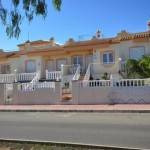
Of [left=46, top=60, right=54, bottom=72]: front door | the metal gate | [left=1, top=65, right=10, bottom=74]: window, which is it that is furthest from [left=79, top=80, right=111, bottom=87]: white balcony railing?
[left=1, top=65, right=10, bottom=74]: window

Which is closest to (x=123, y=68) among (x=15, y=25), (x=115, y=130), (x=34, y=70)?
(x=34, y=70)

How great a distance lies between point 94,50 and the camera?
3044 centimetres

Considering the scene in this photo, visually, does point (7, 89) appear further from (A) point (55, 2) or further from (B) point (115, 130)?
(A) point (55, 2)

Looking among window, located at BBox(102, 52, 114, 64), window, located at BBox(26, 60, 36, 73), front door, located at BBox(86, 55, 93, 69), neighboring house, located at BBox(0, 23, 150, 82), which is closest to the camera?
neighboring house, located at BBox(0, 23, 150, 82)

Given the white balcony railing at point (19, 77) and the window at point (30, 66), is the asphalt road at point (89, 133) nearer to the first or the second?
the white balcony railing at point (19, 77)

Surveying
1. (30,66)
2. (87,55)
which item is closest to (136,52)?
(87,55)

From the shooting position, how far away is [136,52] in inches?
1121

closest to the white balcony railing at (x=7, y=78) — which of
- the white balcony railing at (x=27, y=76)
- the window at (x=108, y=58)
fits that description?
the white balcony railing at (x=27, y=76)

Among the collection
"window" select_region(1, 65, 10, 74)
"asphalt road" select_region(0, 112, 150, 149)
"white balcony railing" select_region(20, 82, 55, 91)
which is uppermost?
"window" select_region(1, 65, 10, 74)

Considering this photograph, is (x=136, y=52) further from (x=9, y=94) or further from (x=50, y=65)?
(x=9, y=94)

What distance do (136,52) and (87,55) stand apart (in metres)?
5.89

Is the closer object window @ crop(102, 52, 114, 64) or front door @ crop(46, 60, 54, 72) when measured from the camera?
window @ crop(102, 52, 114, 64)

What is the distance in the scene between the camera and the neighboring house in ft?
93.0

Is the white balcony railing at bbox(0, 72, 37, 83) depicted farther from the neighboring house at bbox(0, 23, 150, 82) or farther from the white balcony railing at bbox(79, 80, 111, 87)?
the white balcony railing at bbox(79, 80, 111, 87)
